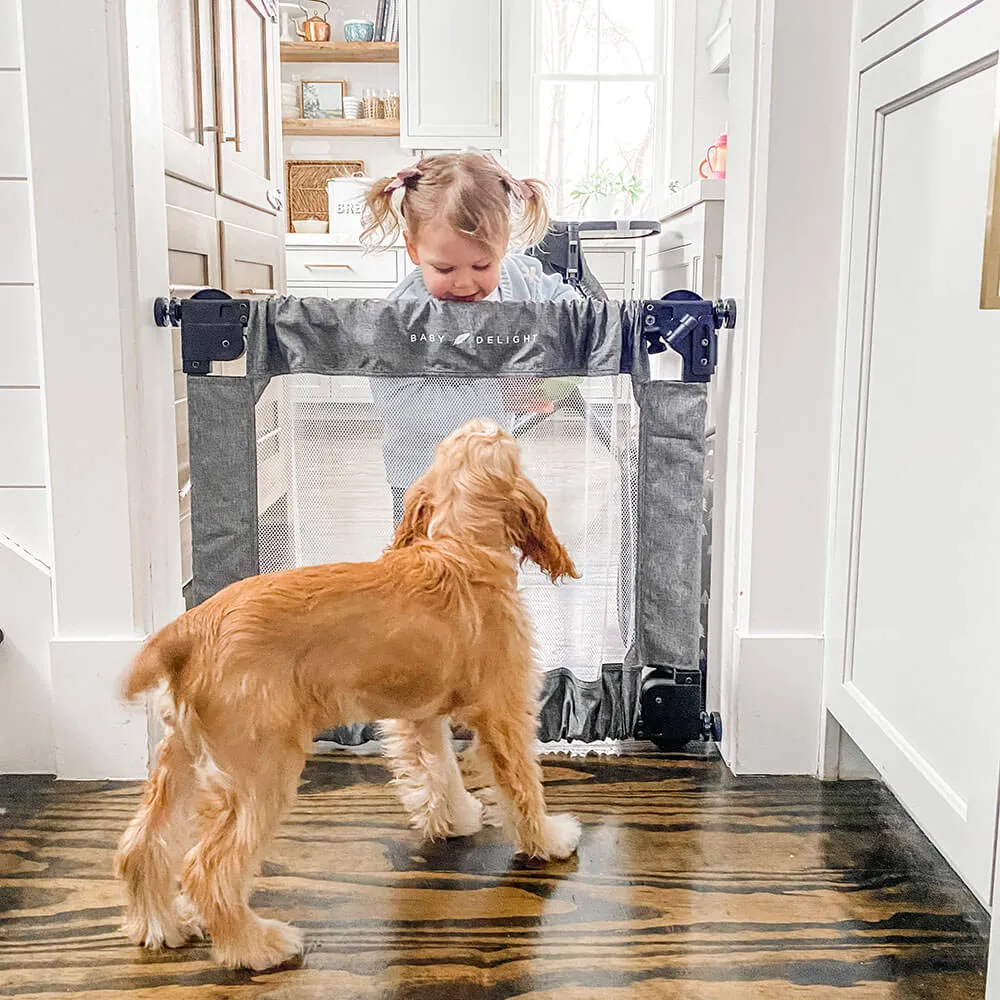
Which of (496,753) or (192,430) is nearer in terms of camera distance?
(496,753)

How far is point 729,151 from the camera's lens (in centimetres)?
161

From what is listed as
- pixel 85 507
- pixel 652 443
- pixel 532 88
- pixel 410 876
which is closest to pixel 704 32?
pixel 532 88

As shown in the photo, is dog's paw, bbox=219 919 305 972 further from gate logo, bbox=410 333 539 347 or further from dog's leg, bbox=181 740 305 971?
gate logo, bbox=410 333 539 347

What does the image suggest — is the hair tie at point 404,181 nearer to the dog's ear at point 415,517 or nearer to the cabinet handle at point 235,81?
the dog's ear at point 415,517

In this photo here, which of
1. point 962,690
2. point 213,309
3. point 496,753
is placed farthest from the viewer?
point 213,309

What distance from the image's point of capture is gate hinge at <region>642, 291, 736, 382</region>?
5.06 ft

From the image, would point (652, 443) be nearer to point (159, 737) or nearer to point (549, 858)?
point (549, 858)

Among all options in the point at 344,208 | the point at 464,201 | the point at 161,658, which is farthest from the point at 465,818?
the point at 344,208

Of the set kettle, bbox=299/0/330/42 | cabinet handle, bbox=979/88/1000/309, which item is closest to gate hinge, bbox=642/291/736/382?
cabinet handle, bbox=979/88/1000/309

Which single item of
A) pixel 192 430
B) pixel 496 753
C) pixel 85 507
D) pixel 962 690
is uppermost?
pixel 192 430

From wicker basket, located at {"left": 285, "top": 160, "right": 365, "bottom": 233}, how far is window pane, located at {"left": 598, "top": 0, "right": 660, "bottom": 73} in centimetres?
130

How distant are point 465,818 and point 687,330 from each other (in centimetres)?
78

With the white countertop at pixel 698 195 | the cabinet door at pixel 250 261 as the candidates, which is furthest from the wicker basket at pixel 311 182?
the white countertop at pixel 698 195

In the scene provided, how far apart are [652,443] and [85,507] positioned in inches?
33.7
